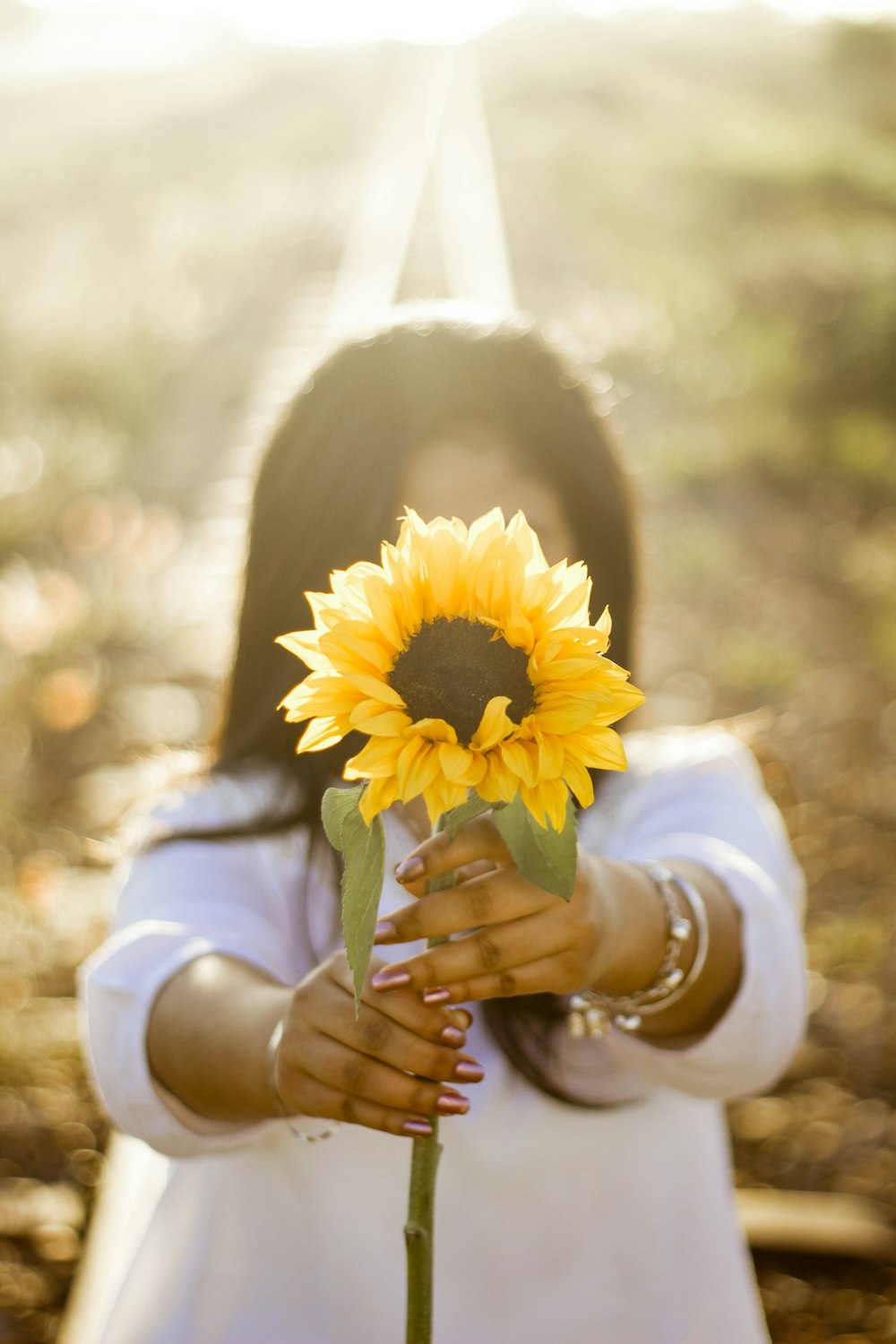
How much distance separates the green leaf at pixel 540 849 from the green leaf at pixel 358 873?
9 cm

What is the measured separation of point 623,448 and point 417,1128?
1.44 m

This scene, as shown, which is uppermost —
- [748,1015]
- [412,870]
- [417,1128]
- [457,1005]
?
[412,870]

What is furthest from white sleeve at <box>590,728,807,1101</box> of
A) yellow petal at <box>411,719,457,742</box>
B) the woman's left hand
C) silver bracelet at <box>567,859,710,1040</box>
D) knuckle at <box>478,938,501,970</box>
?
yellow petal at <box>411,719,457,742</box>

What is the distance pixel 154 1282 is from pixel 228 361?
10.9 m

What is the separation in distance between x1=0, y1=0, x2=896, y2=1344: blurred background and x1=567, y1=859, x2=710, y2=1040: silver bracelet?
2.69 ft

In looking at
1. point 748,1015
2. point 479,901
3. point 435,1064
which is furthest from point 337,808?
point 748,1015

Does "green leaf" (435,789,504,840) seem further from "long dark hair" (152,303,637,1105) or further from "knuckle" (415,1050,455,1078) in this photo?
"long dark hair" (152,303,637,1105)

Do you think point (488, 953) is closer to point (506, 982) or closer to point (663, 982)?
point (506, 982)

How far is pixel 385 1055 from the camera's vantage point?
0.99 metres

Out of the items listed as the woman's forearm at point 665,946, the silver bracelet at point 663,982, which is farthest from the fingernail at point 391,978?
the silver bracelet at point 663,982

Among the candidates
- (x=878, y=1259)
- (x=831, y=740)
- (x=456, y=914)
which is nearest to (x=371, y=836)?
(x=456, y=914)

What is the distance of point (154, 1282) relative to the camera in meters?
1.59

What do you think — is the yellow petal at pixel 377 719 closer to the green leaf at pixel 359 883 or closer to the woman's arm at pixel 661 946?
the green leaf at pixel 359 883

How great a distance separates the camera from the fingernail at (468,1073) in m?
1.00
